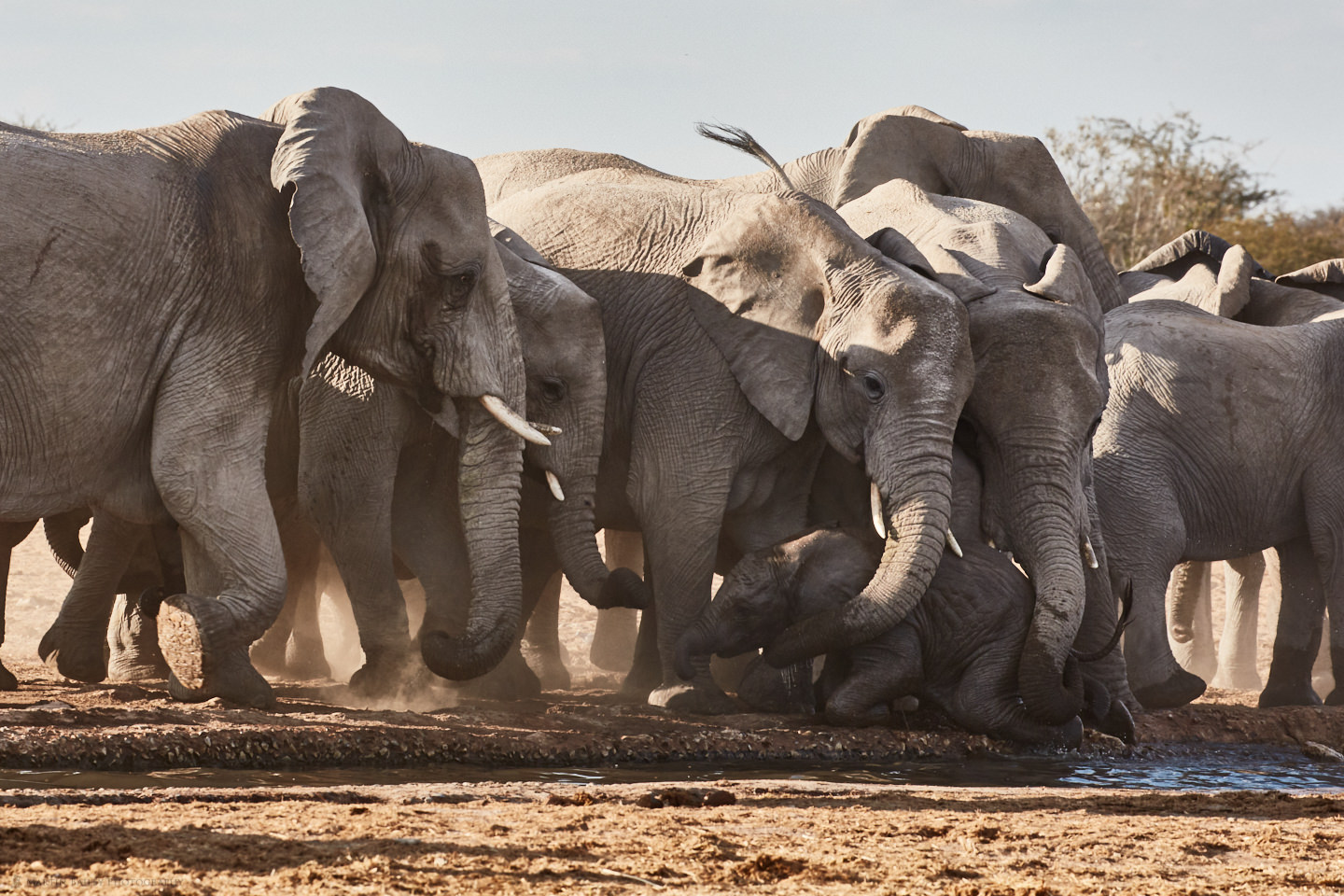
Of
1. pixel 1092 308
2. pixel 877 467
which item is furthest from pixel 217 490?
pixel 1092 308

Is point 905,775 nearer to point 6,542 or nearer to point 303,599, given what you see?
point 6,542

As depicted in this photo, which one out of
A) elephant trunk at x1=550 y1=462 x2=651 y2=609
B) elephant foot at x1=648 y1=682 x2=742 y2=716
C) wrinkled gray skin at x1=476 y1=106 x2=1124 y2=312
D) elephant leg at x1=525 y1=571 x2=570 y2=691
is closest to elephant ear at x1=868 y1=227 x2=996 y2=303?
elephant trunk at x1=550 y1=462 x2=651 y2=609

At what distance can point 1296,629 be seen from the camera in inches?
427

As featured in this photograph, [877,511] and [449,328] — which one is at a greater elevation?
[449,328]

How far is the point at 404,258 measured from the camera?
800cm

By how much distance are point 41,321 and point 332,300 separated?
1.09m

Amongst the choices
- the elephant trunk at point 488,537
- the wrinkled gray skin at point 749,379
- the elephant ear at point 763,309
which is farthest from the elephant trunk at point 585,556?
the elephant ear at point 763,309

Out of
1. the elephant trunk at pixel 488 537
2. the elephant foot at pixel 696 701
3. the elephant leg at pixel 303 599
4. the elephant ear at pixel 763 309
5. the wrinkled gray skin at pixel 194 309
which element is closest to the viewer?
the wrinkled gray skin at pixel 194 309

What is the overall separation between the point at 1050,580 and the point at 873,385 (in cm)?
117

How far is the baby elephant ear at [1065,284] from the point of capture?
893cm

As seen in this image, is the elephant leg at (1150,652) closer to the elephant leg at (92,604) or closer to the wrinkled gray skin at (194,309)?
the wrinkled gray skin at (194,309)

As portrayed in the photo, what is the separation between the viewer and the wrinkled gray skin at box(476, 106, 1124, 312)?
1172 centimetres

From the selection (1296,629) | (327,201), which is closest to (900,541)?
(327,201)

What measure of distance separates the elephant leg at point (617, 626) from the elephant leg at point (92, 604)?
3748mm
